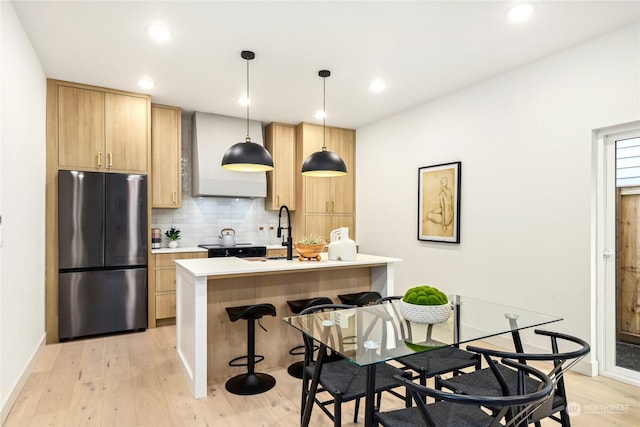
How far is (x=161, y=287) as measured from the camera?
4.49 m

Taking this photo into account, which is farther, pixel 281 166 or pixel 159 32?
pixel 281 166

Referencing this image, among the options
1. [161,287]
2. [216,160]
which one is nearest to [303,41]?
[216,160]

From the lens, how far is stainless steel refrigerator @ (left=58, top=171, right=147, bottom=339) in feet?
12.9

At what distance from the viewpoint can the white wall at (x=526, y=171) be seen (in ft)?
10.2

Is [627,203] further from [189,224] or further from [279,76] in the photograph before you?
[189,224]

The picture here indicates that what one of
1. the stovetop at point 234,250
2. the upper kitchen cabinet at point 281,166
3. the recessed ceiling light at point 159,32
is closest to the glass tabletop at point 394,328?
the recessed ceiling light at point 159,32

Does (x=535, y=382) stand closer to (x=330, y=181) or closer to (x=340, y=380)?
(x=340, y=380)

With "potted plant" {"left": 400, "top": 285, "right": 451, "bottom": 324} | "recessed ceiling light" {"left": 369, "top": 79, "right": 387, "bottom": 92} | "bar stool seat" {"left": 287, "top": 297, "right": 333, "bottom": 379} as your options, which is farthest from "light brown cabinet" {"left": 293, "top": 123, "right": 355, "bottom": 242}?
"potted plant" {"left": 400, "top": 285, "right": 451, "bottom": 324}

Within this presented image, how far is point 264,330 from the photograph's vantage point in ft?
10.6

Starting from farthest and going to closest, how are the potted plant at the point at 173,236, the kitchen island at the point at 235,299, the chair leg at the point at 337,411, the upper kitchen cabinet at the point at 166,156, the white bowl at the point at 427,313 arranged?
1. the potted plant at the point at 173,236
2. the upper kitchen cabinet at the point at 166,156
3. the kitchen island at the point at 235,299
4. the white bowl at the point at 427,313
5. the chair leg at the point at 337,411

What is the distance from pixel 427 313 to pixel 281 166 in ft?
13.2

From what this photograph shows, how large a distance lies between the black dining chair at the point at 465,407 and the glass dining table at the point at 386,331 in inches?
5.6

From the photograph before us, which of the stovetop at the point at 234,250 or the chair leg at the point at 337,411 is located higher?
the stovetop at the point at 234,250

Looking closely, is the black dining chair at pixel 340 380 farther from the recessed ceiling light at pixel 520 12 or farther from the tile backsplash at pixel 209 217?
the tile backsplash at pixel 209 217
